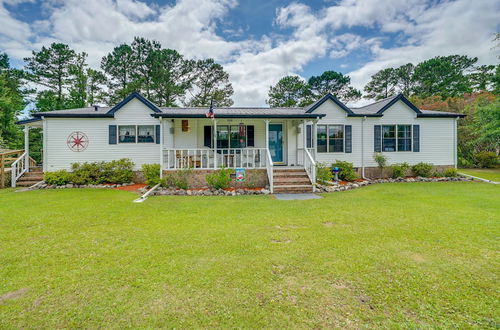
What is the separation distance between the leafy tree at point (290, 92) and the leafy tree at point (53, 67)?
24784 mm

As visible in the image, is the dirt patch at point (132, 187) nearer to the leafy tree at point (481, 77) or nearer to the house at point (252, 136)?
the house at point (252, 136)

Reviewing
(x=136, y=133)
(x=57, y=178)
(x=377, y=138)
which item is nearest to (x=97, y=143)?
(x=136, y=133)

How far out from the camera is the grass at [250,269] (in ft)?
7.09

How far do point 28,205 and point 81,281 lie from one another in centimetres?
619

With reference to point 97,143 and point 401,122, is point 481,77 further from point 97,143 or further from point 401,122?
point 97,143

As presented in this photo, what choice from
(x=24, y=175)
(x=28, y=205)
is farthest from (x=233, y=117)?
(x=24, y=175)

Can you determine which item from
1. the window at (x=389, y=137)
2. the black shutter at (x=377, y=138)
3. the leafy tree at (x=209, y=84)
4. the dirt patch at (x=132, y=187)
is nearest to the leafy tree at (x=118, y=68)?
the leafy tree at (x=209, y=84)

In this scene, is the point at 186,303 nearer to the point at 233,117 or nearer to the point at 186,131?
the point at 233,117

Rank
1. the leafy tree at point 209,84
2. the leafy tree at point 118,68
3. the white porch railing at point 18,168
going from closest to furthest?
1. the white porch railing at point 18,168
2. the leafy tree at point 118,68
3. the leafy tree at point 209,84

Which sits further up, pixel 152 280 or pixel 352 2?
pixel 352 2

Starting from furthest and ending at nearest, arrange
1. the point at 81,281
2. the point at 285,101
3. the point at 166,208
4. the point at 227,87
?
the point at 285,101, the point at 227,87, the point at 166,208, the point at 81,281

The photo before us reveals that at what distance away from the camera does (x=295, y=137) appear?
1256 centimetres

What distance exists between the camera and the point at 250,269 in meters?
3.06

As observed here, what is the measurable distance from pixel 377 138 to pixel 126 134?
13.7m
